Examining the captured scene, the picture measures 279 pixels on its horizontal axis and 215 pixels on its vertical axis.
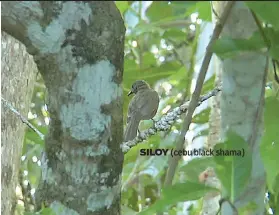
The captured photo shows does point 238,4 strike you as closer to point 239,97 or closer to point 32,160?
point 239,97

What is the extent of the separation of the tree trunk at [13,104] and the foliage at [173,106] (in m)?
0.04

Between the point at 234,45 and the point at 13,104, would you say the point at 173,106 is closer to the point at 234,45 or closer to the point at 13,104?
the point at 13,104

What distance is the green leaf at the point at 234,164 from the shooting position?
Result: 61 cm

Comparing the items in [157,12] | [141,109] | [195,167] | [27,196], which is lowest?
[27,196]

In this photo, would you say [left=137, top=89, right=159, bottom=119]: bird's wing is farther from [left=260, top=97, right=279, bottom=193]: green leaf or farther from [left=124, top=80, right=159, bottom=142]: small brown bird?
[left=260, top=97, right=279, bottom=193]: green leaf

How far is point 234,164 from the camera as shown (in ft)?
2.04

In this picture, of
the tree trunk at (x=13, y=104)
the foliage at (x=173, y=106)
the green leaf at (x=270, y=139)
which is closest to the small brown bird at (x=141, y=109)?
the foliage at (x=173, y=106)

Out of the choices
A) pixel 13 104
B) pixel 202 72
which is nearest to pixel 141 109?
pixel 13 104

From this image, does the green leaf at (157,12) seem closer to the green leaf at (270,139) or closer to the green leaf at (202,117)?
the green leaf at (202,117)

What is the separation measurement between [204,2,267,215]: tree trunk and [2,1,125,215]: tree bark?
152 mm

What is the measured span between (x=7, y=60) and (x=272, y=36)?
2.69 ft

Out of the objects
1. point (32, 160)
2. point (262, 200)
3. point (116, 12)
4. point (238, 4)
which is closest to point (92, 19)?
point (116, 12)

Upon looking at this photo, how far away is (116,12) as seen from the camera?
72cm

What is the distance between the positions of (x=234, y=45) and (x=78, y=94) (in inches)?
9.5
